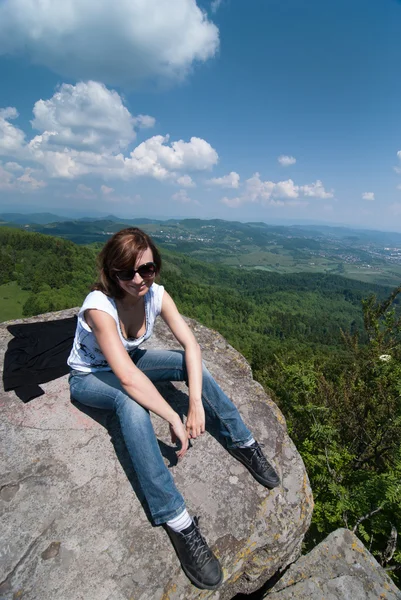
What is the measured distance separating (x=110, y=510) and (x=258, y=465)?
5.32 ft

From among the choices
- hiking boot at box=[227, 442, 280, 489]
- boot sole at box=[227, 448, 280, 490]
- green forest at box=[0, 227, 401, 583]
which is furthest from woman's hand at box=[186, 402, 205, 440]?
green forest at box=[0, 227, 401, 583]

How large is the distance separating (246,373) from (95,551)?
347 cm

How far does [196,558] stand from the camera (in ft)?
8.08

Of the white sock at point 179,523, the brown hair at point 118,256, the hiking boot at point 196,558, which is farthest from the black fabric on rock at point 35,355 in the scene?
the hiking boot at point 196,558

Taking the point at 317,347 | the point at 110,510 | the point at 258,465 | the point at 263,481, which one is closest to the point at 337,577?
the point at 263,481

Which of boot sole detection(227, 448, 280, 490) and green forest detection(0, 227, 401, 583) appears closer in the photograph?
boot sole detection(227, 448, 280, 490)

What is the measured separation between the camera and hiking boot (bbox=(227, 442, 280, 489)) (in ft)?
10.5

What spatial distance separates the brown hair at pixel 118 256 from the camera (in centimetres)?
279

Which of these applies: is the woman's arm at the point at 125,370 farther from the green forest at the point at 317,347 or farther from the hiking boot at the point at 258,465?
the hiking boot at the point at 258,465

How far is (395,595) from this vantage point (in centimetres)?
247

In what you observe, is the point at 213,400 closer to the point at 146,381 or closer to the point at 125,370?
the point at 146,381

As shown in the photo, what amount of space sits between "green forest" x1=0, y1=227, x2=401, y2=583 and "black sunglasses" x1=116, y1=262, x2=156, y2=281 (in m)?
0.36

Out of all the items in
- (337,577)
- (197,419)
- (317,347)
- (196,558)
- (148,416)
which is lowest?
(317,347)

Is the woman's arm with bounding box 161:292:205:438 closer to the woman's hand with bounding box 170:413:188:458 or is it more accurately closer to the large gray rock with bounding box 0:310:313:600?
the woman's hand with bounding box 170:413:188:458
